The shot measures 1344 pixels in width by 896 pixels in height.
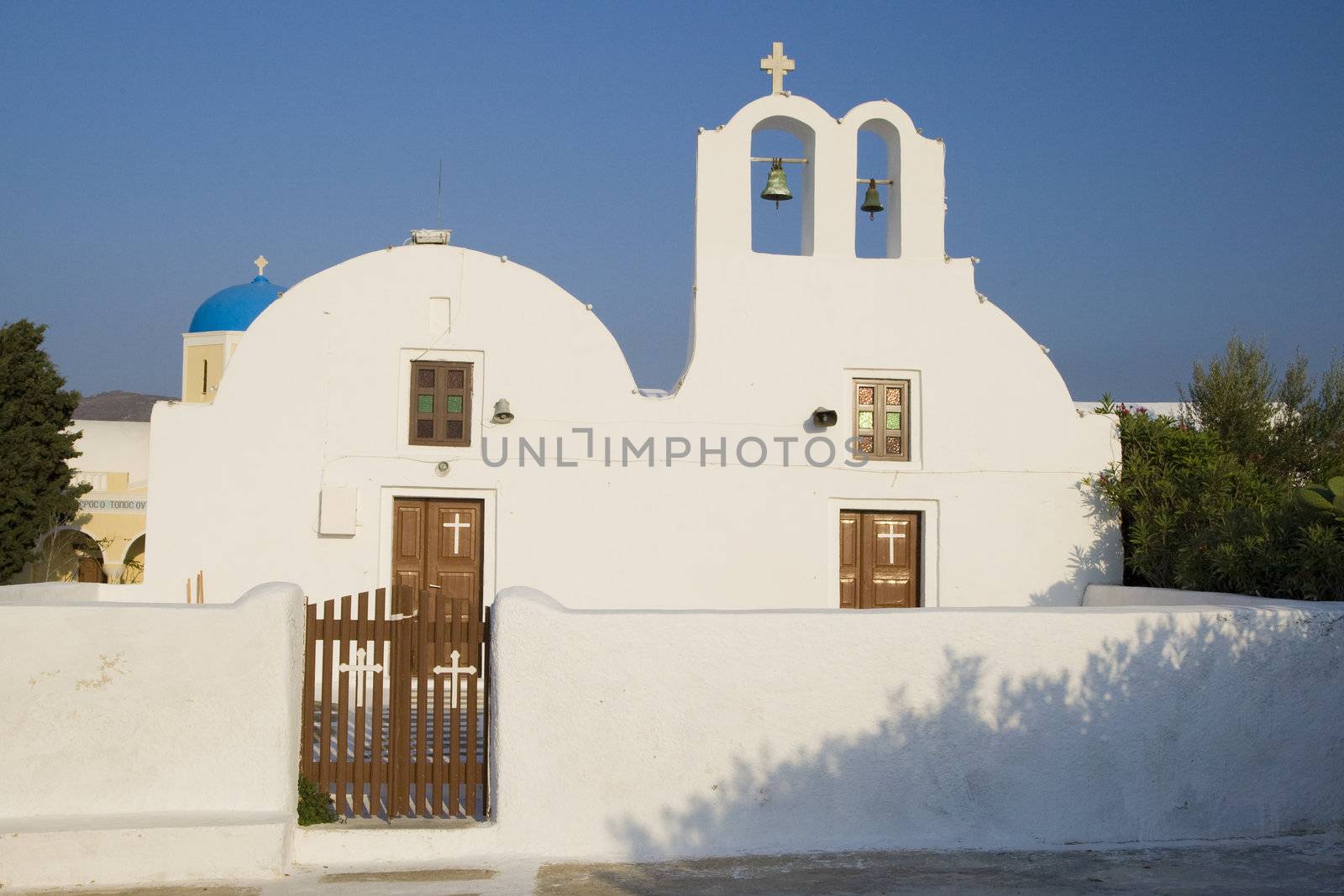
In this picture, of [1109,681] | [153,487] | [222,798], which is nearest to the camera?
[222,798]

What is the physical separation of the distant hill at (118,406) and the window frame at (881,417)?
29408 mm

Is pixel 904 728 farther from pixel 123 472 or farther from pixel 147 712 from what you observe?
pixel 123 472

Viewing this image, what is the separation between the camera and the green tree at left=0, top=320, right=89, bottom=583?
18.0 m

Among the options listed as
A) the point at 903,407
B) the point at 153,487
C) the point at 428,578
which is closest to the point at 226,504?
the point at 153,487

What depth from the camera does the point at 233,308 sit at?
23438 millimetres

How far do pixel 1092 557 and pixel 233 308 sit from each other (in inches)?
647

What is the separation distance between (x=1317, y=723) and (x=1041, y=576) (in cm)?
502

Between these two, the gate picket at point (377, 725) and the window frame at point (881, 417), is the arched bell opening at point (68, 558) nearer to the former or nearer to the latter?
the window frame at point (881, 417)

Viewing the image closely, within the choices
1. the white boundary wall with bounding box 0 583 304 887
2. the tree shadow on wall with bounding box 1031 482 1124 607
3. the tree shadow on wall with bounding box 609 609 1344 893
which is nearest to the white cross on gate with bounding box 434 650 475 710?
the white boundary wall with bounding box 0 583 304 887

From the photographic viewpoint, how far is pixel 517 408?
12539mm

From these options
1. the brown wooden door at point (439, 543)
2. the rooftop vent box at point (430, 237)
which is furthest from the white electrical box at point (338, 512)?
the rooftop vent box at point (430, 237)

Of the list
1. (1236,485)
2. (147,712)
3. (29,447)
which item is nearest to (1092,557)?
(1236,485)

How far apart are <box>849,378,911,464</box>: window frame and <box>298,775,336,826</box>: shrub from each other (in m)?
7.02

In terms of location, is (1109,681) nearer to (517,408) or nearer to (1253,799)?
(1253,799)
